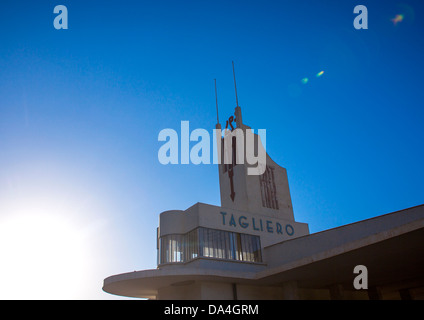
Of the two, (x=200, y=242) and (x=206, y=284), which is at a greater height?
(x=200, y=242)

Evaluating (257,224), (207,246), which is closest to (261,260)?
(257,224)

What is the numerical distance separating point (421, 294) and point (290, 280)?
43.3 feet

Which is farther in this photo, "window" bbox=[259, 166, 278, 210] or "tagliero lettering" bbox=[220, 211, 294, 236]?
"window" bbox=[259, 166, 278, 210]

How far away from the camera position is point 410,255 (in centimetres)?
1762

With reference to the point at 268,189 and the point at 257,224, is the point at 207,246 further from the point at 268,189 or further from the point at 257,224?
the point at 268,189

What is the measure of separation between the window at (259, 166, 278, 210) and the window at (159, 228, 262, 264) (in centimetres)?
649

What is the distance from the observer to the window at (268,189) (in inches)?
1247

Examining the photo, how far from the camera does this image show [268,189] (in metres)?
32.5

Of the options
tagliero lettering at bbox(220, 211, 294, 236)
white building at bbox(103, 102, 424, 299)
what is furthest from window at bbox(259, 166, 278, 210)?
tagliero lettering at bbox(220, 211, 294, 236)

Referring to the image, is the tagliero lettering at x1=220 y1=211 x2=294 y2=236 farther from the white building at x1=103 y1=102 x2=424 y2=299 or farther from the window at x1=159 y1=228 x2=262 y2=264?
the window at x1=159 y1=228 x2=262 y2=264

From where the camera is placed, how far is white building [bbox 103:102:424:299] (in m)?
19.1

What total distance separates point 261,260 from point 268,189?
8302mm
